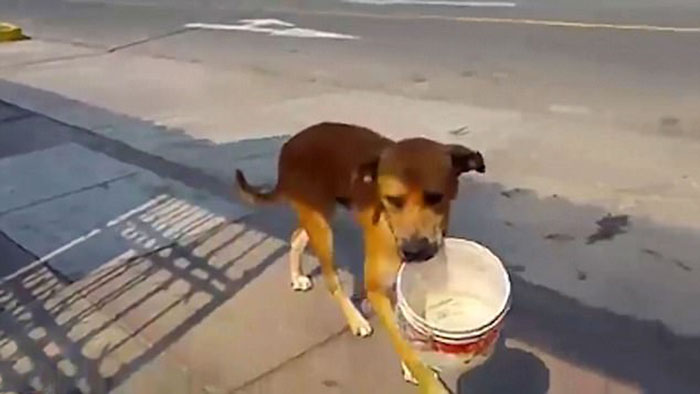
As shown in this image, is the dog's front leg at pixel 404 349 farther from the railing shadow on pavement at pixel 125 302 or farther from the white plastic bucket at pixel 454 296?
the railing shadow on pavement at pixel 125 302

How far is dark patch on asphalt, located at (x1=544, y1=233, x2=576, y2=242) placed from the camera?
477 centimetres

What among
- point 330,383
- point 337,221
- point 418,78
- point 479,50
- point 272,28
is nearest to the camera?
point 330,383

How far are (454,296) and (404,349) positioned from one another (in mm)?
269

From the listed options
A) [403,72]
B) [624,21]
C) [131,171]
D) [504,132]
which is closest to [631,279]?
[504,132]

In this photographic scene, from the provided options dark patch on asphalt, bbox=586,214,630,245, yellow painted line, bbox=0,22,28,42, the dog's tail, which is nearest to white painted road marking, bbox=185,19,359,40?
yellow painted line, bbox=0,22,28,42

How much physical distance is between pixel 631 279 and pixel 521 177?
1.74 meters

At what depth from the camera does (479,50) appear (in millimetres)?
11242

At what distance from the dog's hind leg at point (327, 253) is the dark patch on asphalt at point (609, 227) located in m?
1.46

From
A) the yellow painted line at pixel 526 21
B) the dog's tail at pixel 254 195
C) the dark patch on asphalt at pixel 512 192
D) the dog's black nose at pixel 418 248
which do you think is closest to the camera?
the dog's black nose at pixel 418 248

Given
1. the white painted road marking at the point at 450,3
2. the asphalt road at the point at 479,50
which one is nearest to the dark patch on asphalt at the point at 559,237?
the asphalt road at the point at 479,50

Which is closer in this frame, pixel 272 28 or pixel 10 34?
pixel 272 28

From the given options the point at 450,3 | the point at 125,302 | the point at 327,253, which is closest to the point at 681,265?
the point at 327,253

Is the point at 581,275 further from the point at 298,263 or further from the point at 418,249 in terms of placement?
the point at 418,249

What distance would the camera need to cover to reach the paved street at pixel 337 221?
11.9 feet
